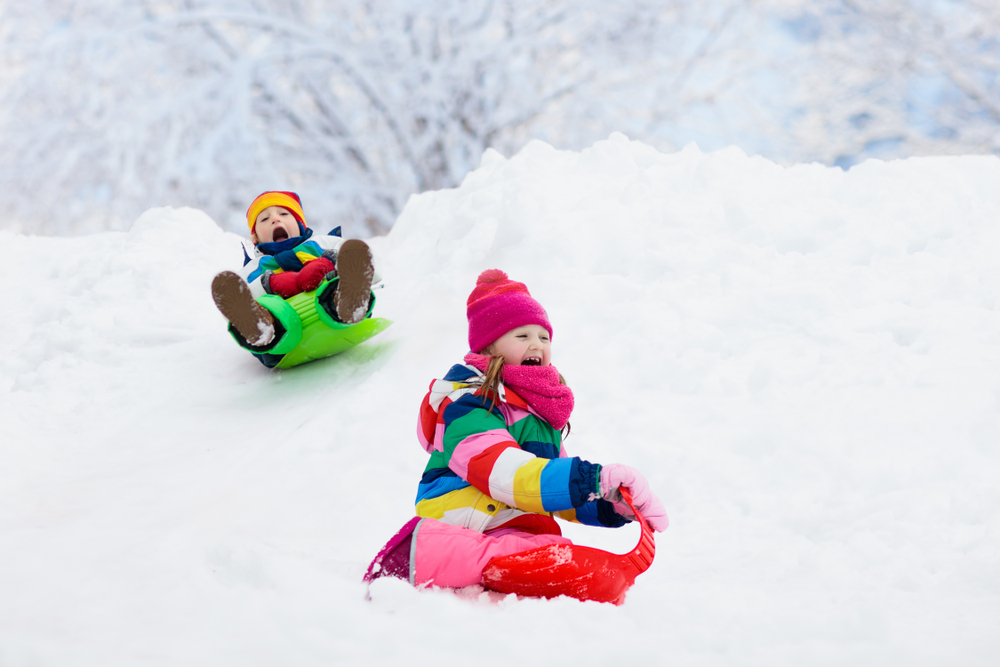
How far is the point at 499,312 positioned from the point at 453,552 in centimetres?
68

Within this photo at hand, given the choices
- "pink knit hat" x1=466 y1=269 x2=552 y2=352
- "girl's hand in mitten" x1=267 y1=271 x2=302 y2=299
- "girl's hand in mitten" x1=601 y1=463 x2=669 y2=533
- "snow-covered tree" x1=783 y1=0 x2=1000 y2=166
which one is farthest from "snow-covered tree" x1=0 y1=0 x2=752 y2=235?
"girl's hand in mitten" x1=601 y1=463 x2=669 y2=533

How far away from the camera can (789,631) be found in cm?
131

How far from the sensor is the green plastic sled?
10.2 feet

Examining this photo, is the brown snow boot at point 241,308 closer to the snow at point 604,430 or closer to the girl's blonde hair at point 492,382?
the snow at point 604,430

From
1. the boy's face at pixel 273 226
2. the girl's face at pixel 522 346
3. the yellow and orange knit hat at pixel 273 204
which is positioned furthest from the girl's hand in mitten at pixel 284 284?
the girl's face at pixel 522 346

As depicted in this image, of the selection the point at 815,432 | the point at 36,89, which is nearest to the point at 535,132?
the point at 36,89

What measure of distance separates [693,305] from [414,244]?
7.69 ft

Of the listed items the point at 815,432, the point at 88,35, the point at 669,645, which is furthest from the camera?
the point at 88,35

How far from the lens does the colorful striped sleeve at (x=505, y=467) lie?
58.9 inches

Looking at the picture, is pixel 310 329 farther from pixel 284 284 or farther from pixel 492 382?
pixel 492 382

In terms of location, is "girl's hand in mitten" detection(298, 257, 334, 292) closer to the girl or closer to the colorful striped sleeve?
the girl

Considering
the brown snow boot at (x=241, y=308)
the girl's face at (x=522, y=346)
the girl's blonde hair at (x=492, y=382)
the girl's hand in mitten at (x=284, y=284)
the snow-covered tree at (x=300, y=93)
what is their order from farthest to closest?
the snow-covered tree at (x=300, y=93) < the girl's hand in mitten at (x=284, y=284) < the brown snow boot at (x=241, y=308) < the girl's face at (x=522, y=346) < the girl's blonde hair at (x=492, y=382)

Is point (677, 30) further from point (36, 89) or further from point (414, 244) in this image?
point (36, 89)

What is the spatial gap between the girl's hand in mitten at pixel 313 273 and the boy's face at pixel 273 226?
32 centimetres
